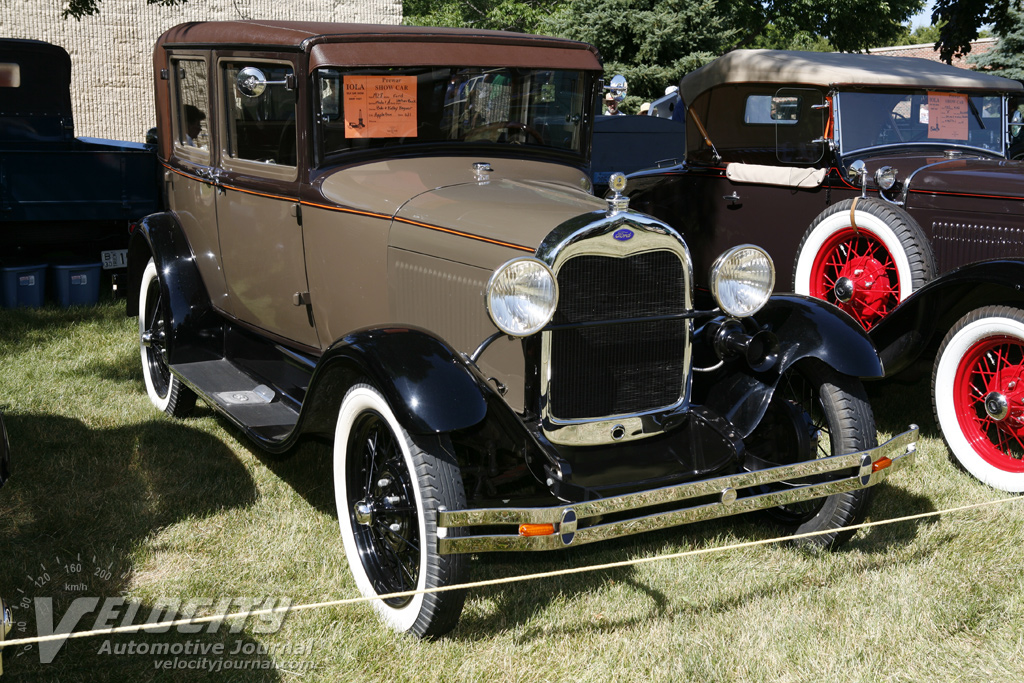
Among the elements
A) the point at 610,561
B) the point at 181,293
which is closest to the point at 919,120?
the point at 610,561

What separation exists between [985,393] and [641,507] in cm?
231

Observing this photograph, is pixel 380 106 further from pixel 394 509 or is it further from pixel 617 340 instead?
pixel 394 509

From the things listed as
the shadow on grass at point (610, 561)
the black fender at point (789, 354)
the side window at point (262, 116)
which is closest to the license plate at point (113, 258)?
the side window at point (262, 116)

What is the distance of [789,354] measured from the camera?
10.2 ft

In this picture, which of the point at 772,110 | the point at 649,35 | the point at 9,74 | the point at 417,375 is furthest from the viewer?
the point at 649,35

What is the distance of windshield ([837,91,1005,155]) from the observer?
5.25m

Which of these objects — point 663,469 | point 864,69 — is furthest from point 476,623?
point 864,69

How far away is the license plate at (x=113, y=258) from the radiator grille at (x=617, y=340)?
5561 millimetres

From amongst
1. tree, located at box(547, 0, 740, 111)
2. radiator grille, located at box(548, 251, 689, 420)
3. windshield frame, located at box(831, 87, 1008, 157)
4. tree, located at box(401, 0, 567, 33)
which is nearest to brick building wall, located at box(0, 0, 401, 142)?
tree, located at box(547, 0, 740, 111)

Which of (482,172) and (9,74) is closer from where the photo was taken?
(482,172)

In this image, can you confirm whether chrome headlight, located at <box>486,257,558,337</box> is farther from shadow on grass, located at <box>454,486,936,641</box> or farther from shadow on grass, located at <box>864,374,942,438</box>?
shadow on grass, located at <box>864,374,942,438</box>

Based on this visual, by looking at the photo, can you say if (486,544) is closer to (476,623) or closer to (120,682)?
(476,623)

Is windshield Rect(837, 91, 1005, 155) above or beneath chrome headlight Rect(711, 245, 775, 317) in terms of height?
above

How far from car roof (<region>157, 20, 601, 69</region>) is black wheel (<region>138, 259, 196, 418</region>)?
145 centimetres
